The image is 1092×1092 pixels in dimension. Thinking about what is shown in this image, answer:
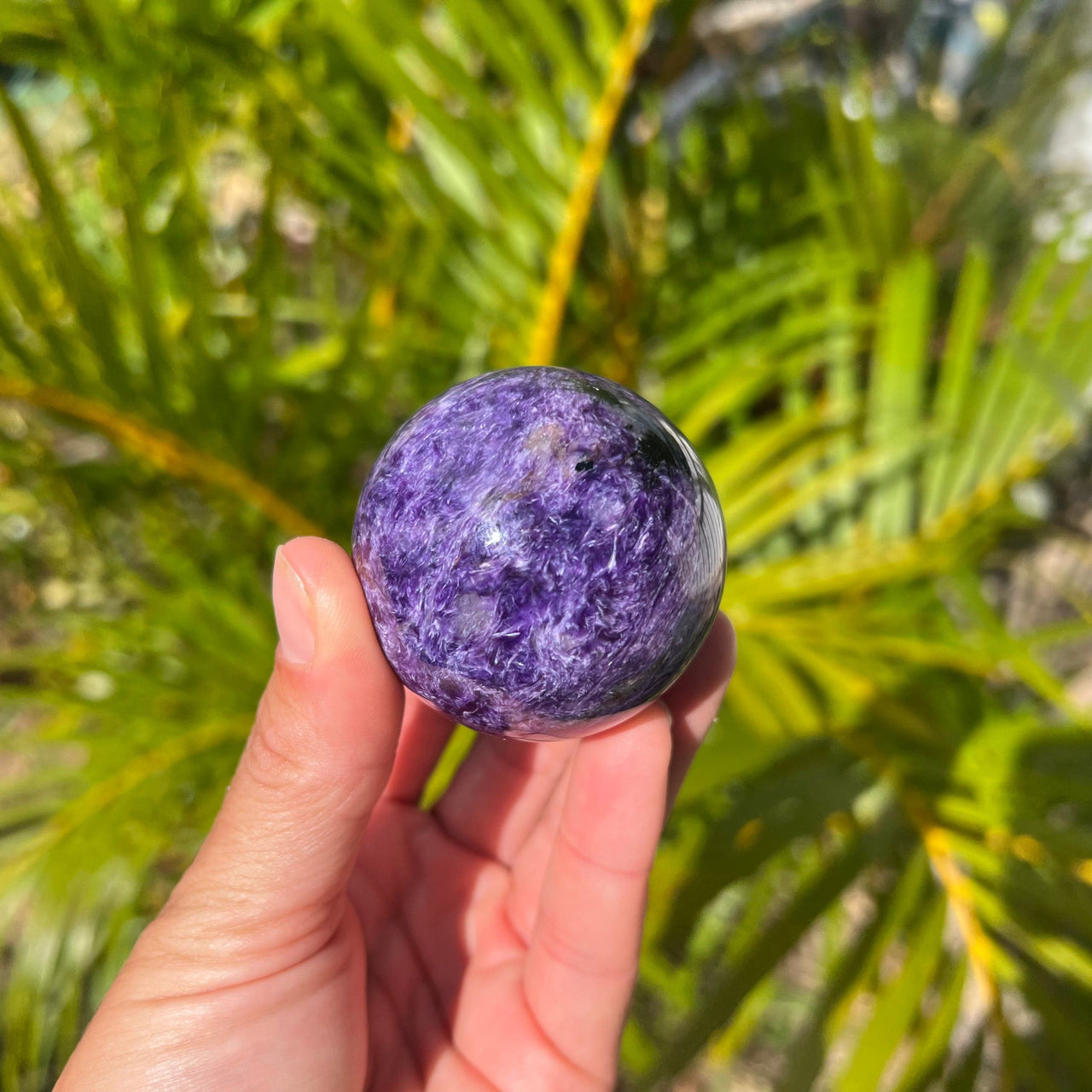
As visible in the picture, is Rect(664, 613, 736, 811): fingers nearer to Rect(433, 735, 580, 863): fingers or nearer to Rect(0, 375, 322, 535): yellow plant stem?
Rect(433, 735, 580, 863): fingers

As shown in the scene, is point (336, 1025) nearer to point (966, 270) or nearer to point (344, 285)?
point (966, 270)

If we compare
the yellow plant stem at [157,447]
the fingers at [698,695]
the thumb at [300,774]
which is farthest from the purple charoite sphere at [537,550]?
the yellow plant stem at [157,447]

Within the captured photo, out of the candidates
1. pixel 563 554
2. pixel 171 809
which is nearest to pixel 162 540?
pixel 171 809

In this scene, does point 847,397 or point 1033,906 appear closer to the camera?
point 1033,906

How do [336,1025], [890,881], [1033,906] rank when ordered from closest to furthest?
[336,1025], [1033,906], [890,881]

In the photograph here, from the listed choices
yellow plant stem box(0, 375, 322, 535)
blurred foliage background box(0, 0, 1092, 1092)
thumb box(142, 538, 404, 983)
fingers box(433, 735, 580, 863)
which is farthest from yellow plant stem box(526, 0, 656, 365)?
Result: thumb box(142, 538, 404, 983)

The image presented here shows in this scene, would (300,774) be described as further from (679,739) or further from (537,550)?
(679,739)

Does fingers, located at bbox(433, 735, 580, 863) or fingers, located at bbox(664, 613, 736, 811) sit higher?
fingers, located at bbox(664, 613, 736, 811)
